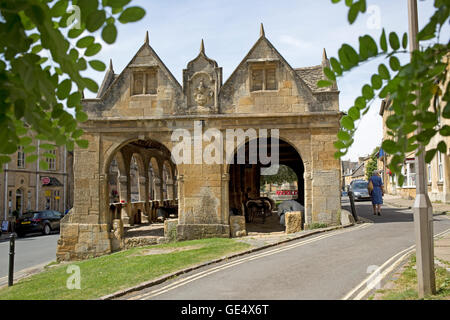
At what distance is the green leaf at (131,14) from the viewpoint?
215 cm

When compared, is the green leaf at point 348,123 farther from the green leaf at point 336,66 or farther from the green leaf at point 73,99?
the green leaf at point 73,99

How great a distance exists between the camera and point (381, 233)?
11.5 m

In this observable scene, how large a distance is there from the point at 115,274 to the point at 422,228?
6738 mm

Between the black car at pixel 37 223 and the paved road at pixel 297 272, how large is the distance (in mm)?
19895

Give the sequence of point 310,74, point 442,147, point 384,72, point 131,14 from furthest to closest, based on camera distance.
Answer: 1. point 310,74
2. point 384,72
3. point 442,147
4. point 131,14

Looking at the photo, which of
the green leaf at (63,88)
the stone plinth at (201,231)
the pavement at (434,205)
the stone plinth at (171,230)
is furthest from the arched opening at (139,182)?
the green leaf at (63,88)

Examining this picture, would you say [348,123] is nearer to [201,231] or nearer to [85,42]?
[85,42]

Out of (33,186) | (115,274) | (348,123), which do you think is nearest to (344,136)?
(348,123)

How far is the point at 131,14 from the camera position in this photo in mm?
2166

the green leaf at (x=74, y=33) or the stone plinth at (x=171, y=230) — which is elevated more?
the green leaf at (x=74, y=33)

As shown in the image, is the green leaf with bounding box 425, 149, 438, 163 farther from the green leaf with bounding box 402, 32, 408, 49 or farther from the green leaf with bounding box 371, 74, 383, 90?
the green leaf with bounding box 402, 32, 408, 49
